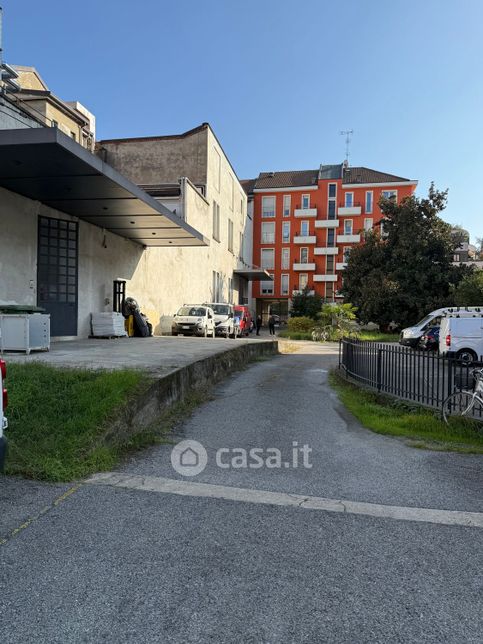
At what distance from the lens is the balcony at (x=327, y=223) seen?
58719 mm

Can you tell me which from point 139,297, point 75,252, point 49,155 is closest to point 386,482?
point 49,155

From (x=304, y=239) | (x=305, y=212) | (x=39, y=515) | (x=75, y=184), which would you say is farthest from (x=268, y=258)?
(x=39, y=515)

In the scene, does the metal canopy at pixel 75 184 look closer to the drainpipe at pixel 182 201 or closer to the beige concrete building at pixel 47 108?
the beige concrete building at pixel 47 108

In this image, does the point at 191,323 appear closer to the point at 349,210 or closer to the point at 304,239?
the point at 304,239

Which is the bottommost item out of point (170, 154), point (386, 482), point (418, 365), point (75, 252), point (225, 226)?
point (386, 482)

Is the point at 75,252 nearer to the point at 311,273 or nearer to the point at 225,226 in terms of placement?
the point at 225,226

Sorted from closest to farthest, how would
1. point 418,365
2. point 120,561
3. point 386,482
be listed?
1. point 120,561
2. point 386,482
3. point 418,365

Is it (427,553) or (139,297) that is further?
(139,297)

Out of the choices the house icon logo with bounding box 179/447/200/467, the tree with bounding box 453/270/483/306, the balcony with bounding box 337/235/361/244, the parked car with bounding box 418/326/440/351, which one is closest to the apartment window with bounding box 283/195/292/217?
the balcony with bounding box 337/235/361/244

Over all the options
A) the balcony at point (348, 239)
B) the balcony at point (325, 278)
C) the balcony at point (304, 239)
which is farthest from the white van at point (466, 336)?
the balcony at point (304, 239)

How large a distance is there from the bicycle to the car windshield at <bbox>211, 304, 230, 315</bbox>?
19.6 m

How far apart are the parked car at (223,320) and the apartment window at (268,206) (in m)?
35.4

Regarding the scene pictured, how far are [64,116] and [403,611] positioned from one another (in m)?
22.9

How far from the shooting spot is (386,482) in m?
4.98
